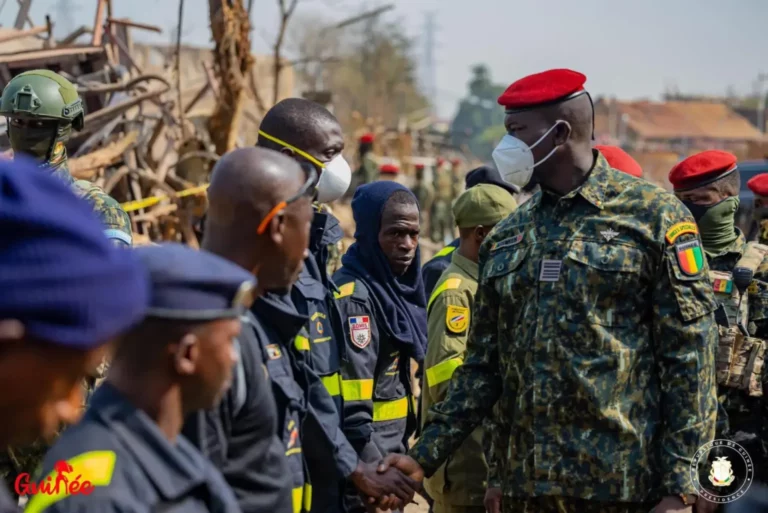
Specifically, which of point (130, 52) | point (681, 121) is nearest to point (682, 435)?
point (130, 52)

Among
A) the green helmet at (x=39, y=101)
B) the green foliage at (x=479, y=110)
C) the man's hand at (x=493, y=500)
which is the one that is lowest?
the green foliage at (x=479, y=110)

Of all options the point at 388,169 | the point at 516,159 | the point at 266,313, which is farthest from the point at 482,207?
the point at 388,169

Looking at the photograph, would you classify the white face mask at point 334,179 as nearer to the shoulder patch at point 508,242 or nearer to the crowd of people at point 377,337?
the crowd of people at point 377,337

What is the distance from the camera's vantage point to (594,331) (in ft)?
10.9

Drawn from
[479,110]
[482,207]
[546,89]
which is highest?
[546,89]

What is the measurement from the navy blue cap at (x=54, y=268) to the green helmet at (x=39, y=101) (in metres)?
3.20

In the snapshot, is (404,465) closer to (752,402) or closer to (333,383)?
Result: (333,383)

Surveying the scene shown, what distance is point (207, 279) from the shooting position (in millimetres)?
1935

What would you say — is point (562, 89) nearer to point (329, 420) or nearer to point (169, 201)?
point (329, 420)

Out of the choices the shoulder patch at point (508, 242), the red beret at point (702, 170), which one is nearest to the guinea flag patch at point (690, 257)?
the shoulder patch at point (508, 242)

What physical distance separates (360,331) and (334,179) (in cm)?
69

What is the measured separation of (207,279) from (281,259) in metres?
0.66

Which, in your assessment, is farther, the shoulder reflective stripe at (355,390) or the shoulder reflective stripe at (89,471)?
the shoulder reflective stripe at (355,390)

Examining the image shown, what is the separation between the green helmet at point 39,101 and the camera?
443 cm
